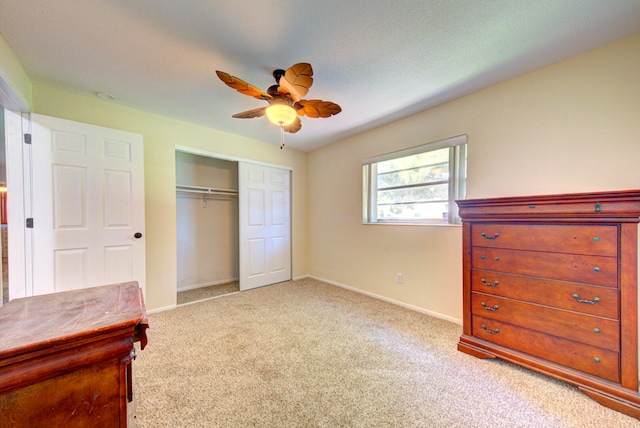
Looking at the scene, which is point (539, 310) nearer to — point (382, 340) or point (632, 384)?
point (632, 384)

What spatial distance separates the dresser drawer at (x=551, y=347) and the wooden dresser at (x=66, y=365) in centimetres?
225

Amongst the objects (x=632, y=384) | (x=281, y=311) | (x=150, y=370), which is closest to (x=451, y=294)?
(x=632, y=384)

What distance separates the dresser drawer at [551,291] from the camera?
1.45m

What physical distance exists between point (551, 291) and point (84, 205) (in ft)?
13.0

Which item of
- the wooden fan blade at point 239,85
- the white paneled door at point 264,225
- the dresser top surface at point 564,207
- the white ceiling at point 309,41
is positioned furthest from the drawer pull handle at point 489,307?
the white paneled door at point 264,225

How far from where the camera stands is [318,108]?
1979 mm

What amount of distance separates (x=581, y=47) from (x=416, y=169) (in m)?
1.55

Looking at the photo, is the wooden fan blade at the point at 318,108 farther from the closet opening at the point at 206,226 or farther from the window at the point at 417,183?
the closet opening at the point at 206,226

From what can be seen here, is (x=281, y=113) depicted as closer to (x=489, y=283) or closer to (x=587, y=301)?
(x=489, y=283)

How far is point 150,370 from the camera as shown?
5.81ft

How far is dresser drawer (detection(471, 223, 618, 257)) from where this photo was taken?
146cm

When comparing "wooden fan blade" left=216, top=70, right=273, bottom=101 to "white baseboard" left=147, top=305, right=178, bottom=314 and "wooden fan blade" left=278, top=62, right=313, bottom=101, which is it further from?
"white baseboard" left=147, top=305, right=178, bottom=314

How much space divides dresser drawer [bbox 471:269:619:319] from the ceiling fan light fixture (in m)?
1.95

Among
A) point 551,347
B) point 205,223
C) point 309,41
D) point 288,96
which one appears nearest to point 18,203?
point 205,223
